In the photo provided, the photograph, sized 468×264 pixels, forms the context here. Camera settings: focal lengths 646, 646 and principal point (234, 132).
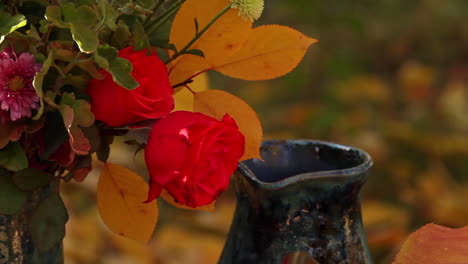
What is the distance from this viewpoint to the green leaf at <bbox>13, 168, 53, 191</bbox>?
41cm

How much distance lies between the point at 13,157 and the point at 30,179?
0.03 m

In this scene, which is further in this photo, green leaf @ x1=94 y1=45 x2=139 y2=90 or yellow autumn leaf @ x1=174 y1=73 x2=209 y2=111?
yellow autumn leaf @ x1=174 y1=73 x2=209 y2=111

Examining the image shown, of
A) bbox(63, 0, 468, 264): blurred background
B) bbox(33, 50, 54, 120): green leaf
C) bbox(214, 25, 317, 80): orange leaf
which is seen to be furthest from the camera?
bbox(63, 0, 468, 264): blurred background

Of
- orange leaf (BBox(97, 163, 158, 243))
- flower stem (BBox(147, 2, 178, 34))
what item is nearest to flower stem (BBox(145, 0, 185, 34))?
flower stem (BBox(147, 2, 178, 34))

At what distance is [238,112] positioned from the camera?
457mm

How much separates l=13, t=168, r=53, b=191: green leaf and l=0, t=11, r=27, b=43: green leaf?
0.10m

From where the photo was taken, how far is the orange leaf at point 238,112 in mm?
455

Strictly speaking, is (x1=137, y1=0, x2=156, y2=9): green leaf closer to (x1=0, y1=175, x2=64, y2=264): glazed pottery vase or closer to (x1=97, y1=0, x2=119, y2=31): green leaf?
(x1=97, y1=0, x2=119, y2=31): green leaf

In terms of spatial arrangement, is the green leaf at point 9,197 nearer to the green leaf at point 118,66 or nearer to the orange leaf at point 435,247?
the green leaf at point 118,66

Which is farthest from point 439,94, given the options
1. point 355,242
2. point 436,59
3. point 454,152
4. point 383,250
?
point 355,242

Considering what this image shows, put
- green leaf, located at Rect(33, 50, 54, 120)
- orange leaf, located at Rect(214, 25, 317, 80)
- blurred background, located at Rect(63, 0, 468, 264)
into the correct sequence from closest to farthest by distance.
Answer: green leaf, located at Rect(33, 50, 54, 120)
orange leaf, located at Rect(214, 25, 317, 80)
blurred background, located at Rect(63, 0, 468, 264)

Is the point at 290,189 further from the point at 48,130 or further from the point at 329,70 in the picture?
the point at 329,70

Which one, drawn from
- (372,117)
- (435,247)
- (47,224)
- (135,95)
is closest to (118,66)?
(135,95)

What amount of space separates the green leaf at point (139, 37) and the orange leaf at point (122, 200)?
10 centimetres
